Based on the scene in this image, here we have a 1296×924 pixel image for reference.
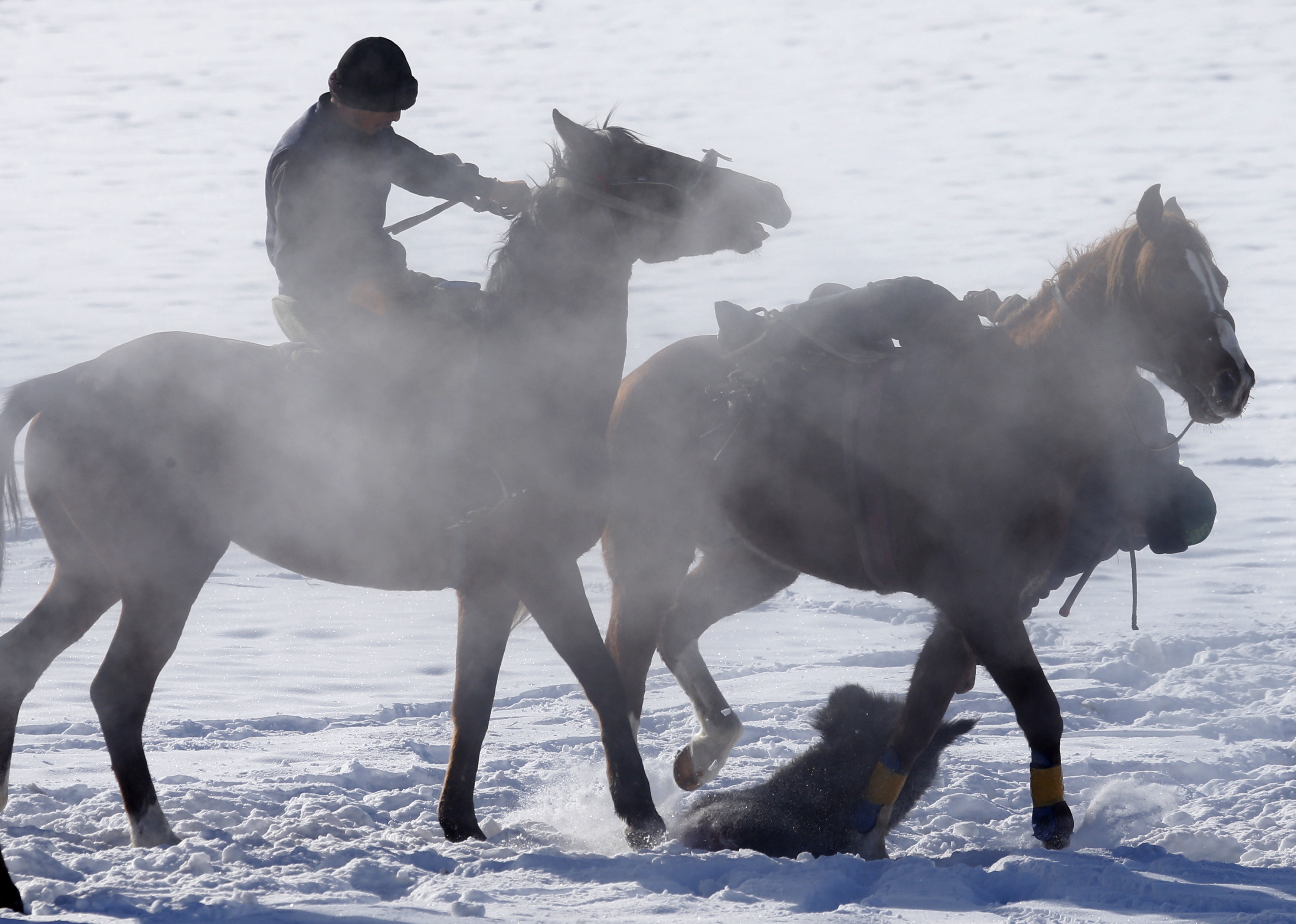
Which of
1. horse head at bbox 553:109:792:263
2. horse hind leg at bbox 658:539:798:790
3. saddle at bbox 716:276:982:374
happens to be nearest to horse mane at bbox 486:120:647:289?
horse head at bbox 553:109:792:263

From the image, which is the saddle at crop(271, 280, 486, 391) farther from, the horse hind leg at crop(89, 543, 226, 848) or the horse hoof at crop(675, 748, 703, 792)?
the horse hoof at crop(675, 748, 703, 792)

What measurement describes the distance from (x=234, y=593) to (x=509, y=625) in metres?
5.80

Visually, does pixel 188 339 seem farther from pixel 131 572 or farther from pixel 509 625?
pixel 509 625

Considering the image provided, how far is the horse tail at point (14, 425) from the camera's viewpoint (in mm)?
3779

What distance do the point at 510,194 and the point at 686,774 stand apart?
250 cm

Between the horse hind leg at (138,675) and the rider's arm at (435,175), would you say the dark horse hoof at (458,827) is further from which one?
the rider's arm at (435,175)

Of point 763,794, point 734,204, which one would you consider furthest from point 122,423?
point 763,794

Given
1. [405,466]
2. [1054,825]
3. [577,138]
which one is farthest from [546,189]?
[1054,825]

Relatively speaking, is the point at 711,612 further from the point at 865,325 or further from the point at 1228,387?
the point at 1228,387

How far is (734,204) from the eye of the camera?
4105mm

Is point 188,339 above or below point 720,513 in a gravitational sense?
above

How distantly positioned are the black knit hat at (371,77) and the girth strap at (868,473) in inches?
73.3

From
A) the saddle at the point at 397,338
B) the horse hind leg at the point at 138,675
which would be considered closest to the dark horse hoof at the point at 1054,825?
the saddle at the point at 397,338

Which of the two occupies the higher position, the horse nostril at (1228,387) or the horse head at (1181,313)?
the horse head at (1181,313)
